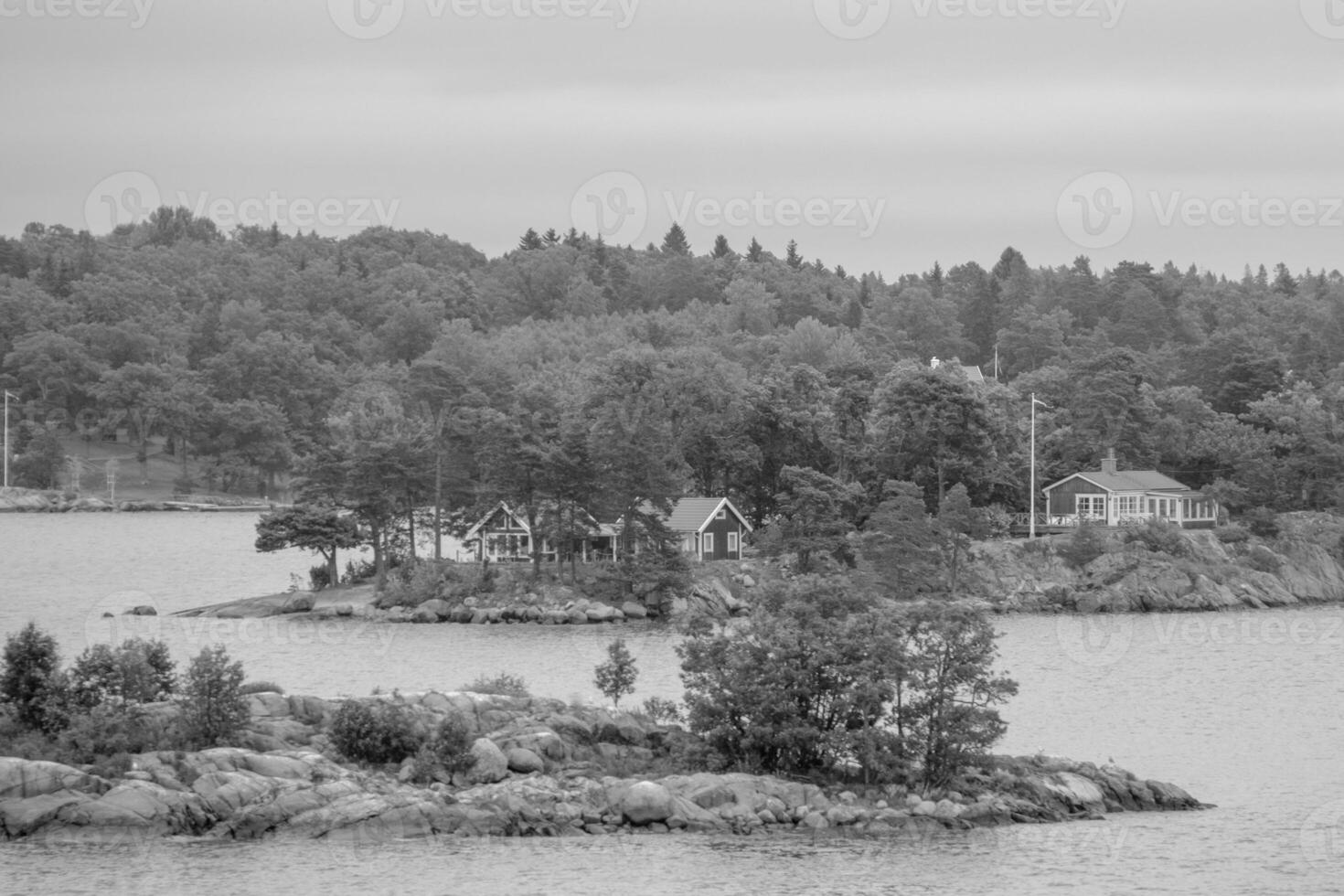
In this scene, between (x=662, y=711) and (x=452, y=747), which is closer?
(x=452, y=747)

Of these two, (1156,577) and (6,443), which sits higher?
(6,443)

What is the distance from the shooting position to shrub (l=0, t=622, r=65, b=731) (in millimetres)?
34125

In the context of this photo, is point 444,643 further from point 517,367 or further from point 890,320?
point 890,320

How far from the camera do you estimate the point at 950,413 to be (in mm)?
78312

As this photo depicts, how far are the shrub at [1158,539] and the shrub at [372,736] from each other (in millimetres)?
47875

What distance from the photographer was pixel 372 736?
3406 cm

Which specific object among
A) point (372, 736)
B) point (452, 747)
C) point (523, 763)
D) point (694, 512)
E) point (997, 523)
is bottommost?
point (523, 763)

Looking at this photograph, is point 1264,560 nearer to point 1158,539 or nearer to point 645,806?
point 1158,539

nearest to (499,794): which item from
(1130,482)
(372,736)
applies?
(372,736)

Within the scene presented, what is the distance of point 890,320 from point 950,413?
8940 cm

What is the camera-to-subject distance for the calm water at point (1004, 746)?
2981cm

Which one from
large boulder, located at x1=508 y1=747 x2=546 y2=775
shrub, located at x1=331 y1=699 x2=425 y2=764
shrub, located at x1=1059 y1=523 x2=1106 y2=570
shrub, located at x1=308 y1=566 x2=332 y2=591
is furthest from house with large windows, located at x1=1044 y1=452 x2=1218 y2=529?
shrub, located at x1=331 y1=699 x2=425 y2=764

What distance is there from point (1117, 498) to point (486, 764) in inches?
2116

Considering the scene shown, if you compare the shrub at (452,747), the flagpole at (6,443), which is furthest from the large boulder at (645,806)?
the flagpole at (6,443)
